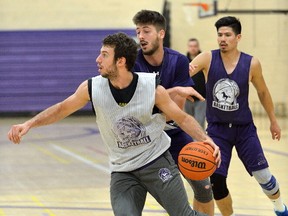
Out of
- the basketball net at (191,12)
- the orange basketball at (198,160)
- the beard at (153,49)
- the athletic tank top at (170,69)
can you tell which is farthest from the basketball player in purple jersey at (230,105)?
the basketball net at (191,12)

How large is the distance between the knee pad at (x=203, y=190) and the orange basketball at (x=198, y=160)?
2.99 feet

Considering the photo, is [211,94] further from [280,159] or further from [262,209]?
[280,159]

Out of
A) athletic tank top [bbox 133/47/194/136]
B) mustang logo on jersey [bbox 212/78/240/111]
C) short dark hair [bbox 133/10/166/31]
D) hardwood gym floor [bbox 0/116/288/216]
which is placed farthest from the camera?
hardwood gym floor [bbox 0/116/288/216]

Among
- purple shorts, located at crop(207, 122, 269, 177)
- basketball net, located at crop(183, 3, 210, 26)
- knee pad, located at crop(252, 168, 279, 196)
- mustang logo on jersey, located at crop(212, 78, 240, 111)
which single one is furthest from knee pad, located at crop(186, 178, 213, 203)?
basketball net, located at crop(183, 3, 210, 26)

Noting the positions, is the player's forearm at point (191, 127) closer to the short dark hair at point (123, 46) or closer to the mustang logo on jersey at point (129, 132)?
the mustang logo on jersey at point (129, 132)

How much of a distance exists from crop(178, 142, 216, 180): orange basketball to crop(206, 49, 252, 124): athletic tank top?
162 cm

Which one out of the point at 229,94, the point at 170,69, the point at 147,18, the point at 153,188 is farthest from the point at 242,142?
the point at 153,188

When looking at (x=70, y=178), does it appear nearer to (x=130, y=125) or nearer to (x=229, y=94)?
(x=229, y=94)

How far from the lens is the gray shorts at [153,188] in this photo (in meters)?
5.09

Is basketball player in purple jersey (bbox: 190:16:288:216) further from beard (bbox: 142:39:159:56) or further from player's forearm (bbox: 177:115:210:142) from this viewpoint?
player's forearm (bbox: 177:115:210:142)

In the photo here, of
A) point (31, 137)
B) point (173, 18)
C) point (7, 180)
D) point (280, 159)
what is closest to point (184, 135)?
point (7, 180)

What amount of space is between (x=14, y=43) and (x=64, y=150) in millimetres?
9197

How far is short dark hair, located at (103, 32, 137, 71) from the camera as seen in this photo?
16.4ft

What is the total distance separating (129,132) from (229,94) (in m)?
1.99
